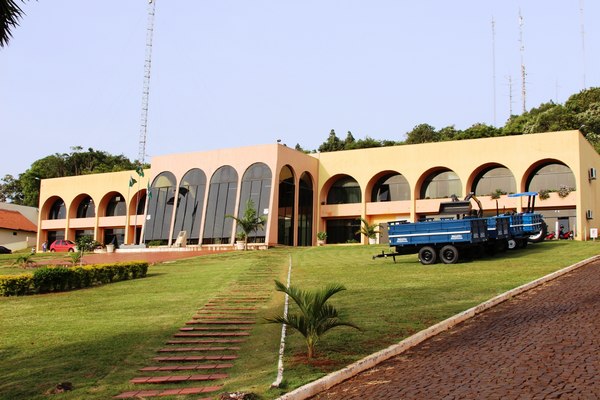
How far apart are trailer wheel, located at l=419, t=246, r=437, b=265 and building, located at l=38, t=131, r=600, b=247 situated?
532 inches

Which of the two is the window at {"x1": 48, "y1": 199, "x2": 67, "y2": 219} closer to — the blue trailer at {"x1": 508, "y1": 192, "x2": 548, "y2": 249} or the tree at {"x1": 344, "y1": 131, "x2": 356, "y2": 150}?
the tree at {"x1": 344, "y1": 131, "x2": 356, "y2": 150}

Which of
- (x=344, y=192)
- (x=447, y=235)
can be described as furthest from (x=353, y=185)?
(x=447, y=235)

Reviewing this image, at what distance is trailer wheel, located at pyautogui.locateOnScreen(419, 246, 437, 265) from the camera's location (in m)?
19.3

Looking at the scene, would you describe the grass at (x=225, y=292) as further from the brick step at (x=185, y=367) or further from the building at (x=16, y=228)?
the building at (x=16, y=228)

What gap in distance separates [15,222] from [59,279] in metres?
45.5

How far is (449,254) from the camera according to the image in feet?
63.0

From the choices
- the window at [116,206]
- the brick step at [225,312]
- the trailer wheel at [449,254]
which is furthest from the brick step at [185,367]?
the window at [116,206]

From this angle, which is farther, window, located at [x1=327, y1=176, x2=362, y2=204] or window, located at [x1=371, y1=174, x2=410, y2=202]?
window, located at [x1=327, y1=176, x2=362, y2=204]

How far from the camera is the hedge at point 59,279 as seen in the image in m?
17.0

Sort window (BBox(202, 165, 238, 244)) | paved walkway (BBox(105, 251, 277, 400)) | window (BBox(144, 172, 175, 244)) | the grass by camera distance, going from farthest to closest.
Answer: window (BBox(144, 172, 175, 244))
window (BBox(202, 165, 238, 244))
the grass
paved walkway (BBox(105, 251, 277, 400))

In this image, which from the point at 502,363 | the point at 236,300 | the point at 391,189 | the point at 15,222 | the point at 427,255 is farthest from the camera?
the point at 15,222

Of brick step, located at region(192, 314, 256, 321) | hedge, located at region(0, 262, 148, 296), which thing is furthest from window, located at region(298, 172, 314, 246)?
brick step, located at region(192, 314, 256, 321)

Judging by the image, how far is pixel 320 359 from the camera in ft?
25.6

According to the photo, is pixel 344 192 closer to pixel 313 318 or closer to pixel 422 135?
pixel 422 135
